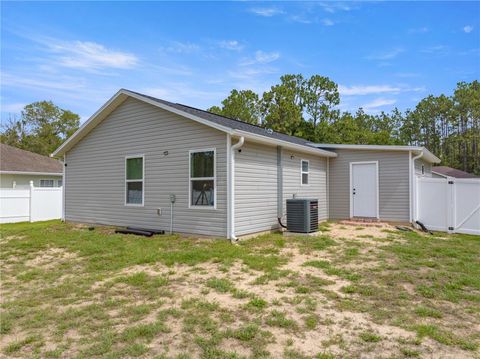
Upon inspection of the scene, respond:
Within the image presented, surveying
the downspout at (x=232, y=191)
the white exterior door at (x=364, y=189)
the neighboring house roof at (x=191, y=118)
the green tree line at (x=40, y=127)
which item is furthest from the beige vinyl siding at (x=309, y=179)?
the green tree line at (x=40, y=127)

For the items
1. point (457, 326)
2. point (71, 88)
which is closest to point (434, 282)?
point (457, 326)

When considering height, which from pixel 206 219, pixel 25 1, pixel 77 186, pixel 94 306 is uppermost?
pixel 25 1

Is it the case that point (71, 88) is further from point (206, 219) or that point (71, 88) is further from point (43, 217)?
point (206, 219)

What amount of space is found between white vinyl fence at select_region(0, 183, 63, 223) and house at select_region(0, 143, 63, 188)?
94.3 inches

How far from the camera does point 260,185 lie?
8.81 meters

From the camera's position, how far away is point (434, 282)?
191 inches

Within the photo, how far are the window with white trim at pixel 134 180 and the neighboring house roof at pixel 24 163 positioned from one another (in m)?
9.30

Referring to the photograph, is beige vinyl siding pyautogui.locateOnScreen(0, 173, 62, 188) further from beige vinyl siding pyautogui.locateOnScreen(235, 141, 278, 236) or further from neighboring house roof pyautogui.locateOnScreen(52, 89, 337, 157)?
beige vinyl siding pyautogui.locateOnScreen(235, 141, 278, 236)

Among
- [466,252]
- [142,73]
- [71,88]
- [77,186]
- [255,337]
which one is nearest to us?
[255,337]

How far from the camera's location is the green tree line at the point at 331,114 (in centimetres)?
2912

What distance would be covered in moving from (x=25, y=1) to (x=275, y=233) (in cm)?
879

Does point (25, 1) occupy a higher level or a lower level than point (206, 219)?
higher

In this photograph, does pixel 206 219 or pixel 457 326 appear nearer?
pixel 457 326

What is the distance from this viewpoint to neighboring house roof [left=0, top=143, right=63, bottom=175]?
1594 centimetres
